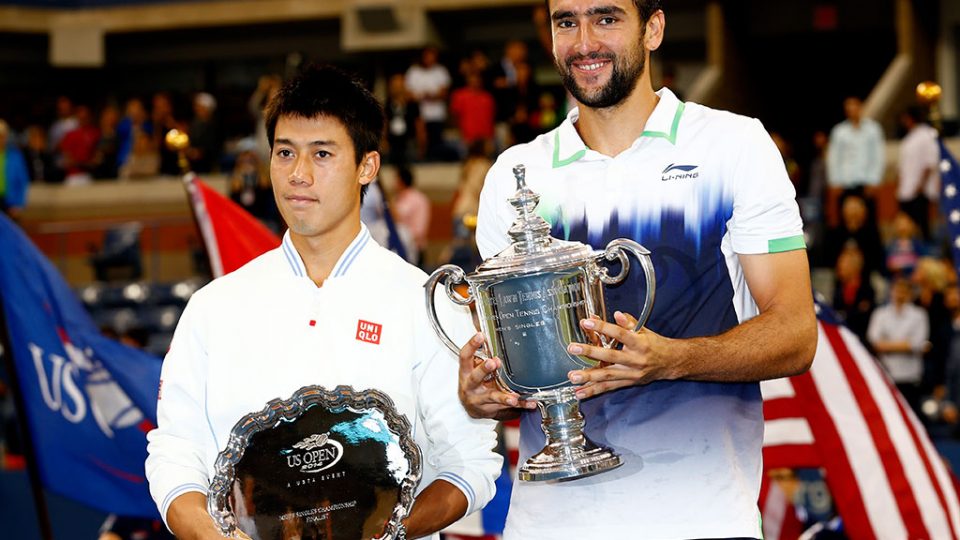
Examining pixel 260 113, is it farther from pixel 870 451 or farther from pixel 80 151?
pixel 870 451

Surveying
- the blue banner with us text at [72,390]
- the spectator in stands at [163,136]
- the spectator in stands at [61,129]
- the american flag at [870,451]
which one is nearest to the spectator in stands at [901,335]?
the american flag at [870,451]

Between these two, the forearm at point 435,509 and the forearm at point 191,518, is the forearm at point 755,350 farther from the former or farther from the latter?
the forearm at point 191,518

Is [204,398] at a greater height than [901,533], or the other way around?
[204,398]

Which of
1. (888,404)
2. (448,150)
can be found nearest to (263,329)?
(888,404)

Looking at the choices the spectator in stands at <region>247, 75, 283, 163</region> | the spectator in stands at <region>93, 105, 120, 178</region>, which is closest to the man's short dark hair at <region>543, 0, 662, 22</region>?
the spectator in stands at <region>247, 75, 283, 163</region>

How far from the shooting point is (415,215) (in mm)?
13539

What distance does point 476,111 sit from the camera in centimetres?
1605

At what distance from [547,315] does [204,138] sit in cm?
1597

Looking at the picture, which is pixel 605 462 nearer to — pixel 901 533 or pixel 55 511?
pixel 901 533

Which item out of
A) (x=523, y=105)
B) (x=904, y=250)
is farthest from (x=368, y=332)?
(x=523, y=105)

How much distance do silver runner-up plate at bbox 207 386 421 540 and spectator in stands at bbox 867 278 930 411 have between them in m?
7.08

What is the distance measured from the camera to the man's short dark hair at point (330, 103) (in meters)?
3.21

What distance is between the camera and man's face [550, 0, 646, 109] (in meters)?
2.94

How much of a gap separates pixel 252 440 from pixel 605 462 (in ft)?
2.30
